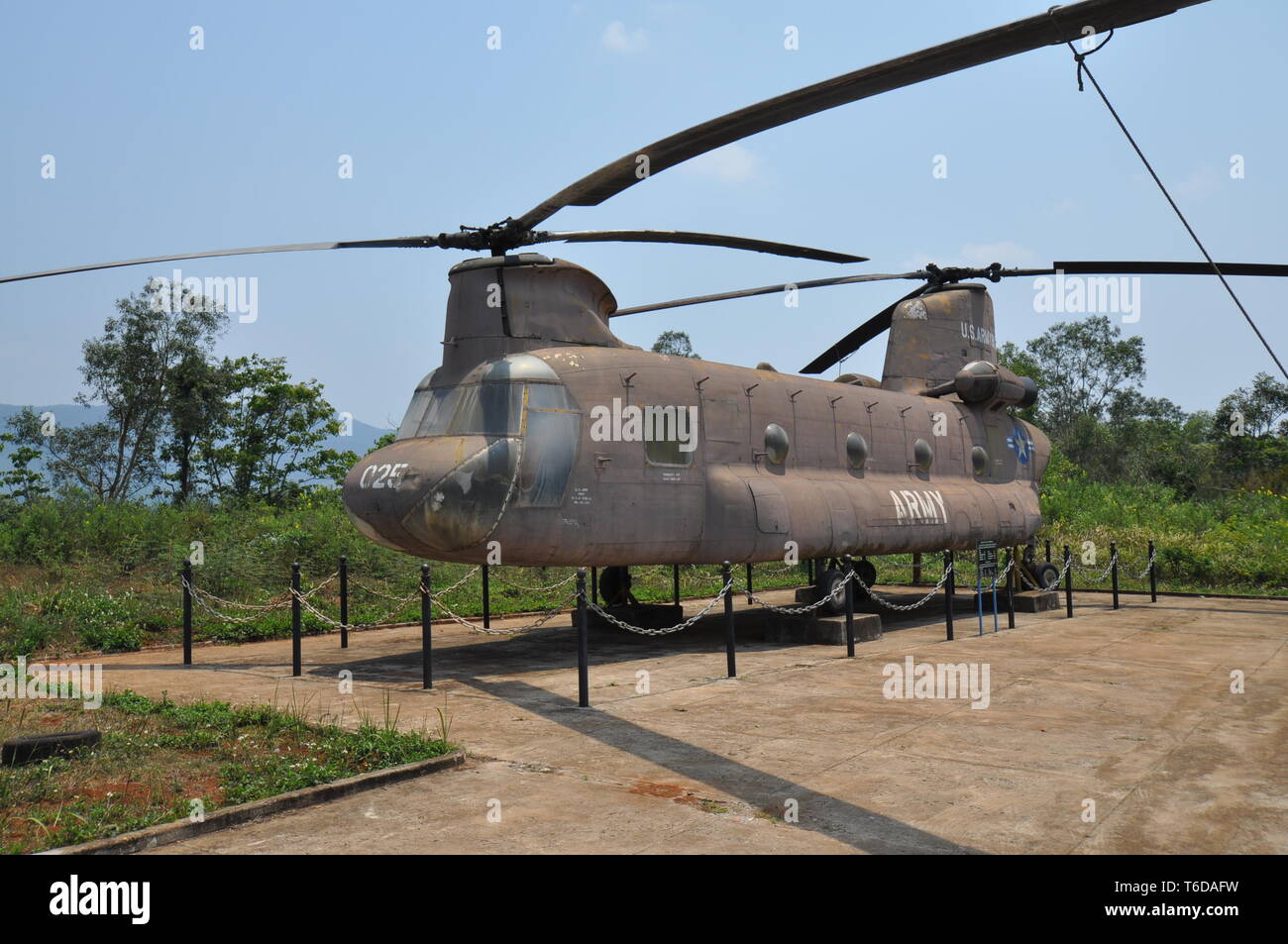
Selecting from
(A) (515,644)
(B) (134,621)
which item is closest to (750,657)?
(A) (515,644)

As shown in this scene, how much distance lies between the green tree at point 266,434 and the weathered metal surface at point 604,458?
2415cm

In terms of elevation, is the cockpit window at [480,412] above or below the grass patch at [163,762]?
above

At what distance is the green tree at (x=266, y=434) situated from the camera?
3466cm

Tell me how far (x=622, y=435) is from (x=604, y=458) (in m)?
0.44

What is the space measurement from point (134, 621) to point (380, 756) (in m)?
10.0

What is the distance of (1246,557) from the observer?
2362cm

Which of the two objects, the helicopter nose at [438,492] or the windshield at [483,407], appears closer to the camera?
the helicopter nose at [438,492]

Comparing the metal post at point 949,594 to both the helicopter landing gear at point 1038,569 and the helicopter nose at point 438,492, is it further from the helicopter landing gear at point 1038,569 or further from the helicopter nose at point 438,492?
the helicopter nose at point 438,492

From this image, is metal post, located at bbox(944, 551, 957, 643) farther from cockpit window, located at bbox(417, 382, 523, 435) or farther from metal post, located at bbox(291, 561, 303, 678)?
metal post, located at bbox(291, 561, 303, 678)

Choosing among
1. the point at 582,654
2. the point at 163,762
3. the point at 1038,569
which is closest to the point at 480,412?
the point at 582,654

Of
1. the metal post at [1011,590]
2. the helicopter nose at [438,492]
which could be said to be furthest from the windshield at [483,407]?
the metal post at [1011,590]

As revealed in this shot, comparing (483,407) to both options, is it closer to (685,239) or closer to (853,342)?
(685,239)

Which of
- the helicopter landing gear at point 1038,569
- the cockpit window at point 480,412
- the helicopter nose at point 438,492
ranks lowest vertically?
→ the helicopter landing gear at point 1038,569

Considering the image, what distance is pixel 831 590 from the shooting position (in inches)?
583
